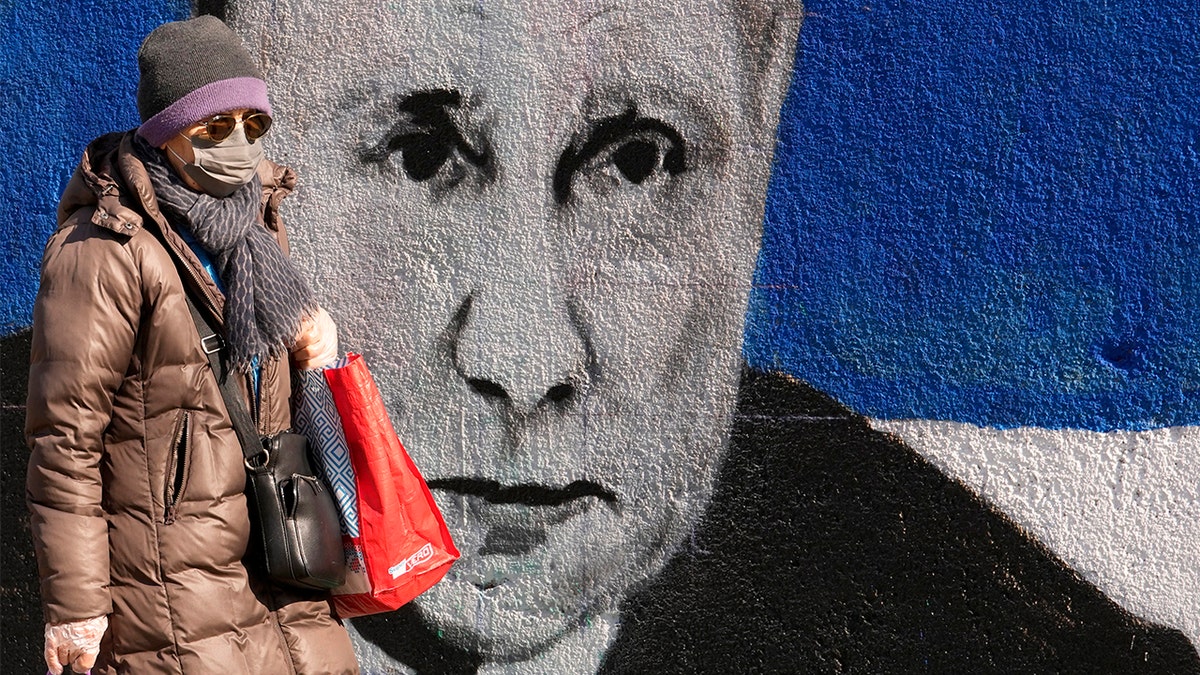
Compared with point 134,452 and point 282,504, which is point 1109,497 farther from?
point 134,452

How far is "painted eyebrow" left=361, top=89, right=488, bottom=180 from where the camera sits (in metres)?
3.05

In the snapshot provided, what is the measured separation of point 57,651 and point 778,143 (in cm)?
202

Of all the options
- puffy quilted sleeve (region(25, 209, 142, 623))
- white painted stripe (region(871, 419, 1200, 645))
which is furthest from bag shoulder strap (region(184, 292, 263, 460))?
white painted stripe (region(871, 419, 1200, 645))

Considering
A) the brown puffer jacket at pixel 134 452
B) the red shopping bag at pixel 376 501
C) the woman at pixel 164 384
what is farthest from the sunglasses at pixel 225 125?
the red shopping bag at pixel 376 501

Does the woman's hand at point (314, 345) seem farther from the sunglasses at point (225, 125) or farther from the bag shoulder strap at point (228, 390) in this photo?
the sunglasses at point (225, 125)

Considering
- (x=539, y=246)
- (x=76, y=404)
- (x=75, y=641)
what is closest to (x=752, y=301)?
(x=539, y=246)

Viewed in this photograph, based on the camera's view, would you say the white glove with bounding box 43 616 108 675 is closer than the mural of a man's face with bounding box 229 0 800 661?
Yes

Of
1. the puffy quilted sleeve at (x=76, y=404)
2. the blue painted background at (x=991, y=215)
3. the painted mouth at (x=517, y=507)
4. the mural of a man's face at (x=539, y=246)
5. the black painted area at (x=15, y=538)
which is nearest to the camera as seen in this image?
the puffy quilted sleeve at (x=76, y=404)

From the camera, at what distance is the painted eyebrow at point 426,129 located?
3.05 metres

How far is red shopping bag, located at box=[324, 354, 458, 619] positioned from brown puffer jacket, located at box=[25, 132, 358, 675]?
0.69 ft

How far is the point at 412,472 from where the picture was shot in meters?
2.31

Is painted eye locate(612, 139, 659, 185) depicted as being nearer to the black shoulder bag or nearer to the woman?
the woman

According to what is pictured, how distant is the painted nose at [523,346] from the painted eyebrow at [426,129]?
38cm

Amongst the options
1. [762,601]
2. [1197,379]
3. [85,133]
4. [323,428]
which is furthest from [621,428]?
[85,133]
